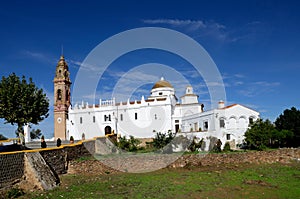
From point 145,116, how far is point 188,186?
2884 centimetres

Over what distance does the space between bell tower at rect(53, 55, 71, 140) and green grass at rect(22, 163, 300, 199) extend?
29344 millimetres

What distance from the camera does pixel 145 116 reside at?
4459 centimetres

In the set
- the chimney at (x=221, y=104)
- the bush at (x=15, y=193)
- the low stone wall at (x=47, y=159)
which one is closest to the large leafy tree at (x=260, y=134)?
the chimney at (x=221, y=104)

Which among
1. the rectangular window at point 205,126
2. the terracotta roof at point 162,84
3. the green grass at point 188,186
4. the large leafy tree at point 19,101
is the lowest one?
the green grass at point 188,186

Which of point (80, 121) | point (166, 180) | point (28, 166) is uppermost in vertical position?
point (80, 121)

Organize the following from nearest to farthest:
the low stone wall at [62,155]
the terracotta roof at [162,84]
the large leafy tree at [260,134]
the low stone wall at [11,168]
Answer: the low stone wall at [11,168]
the low stone wall at [62,155]
the large leafy tree at [260,134]
the terracotta roof at [162,84]

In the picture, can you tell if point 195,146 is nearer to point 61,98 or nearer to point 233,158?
point 233,158

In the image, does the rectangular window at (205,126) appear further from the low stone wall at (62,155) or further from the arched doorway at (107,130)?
the low stone wall at (62,155)

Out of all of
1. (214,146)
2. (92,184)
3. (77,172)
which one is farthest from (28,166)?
(214,146)

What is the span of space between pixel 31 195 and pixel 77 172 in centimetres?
651

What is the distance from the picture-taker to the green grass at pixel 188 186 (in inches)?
556

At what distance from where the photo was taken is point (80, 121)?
47.8 meters

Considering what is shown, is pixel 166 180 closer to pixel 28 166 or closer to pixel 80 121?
pixel 28 166

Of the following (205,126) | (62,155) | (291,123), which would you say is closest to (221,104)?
(205,126)
